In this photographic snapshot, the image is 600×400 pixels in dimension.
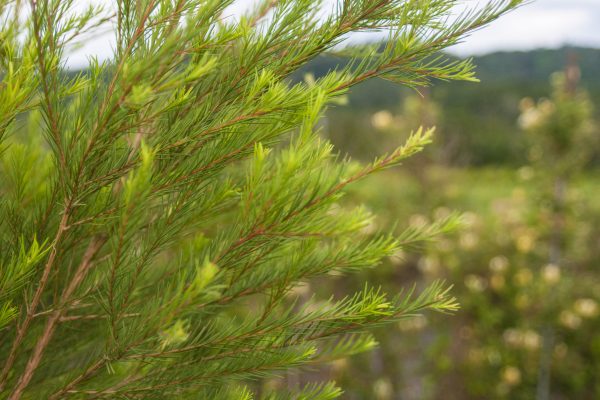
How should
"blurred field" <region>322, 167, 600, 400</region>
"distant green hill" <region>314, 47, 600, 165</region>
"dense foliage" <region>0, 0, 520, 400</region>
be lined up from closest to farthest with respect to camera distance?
"dense foliage" <region>0, 0, 520, 400</region>
"blurred field" <region>322, 167, 600, 400</region>
"distant green hill" <region>314, 47, 600, 165</region>

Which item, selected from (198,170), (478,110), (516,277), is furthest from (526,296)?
(478,110)

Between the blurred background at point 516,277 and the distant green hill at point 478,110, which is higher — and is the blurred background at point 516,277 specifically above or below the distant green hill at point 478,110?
above

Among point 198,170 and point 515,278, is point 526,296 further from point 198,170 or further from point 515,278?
point 198,170

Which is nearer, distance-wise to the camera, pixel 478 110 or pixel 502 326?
pixel 502 326

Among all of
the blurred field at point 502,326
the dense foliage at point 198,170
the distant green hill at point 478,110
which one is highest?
the dense foliage at point 198,170

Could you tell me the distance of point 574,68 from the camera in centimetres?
511

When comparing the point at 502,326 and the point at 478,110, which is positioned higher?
the point at 502,326

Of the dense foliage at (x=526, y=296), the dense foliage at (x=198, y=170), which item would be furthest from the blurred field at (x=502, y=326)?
the dense foliage at (x=198, y=170)

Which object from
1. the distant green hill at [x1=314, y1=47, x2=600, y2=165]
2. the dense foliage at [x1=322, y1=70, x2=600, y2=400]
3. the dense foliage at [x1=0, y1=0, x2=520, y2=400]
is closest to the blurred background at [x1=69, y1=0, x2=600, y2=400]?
the dense foliage at [x1=322, y1=70, x2=600, y2=400]

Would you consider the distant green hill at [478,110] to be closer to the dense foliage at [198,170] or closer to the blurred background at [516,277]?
the blurred background at [516,277]

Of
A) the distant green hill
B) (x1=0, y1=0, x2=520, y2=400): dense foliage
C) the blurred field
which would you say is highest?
(x1=0, y1=0, x2=520, y2=400): dense foliage

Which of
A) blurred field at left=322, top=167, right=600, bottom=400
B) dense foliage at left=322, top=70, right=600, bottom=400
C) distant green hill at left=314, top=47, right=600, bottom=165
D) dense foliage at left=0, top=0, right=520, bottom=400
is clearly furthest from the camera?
distant green hill at left=314, top=47, right=600, bottom=165

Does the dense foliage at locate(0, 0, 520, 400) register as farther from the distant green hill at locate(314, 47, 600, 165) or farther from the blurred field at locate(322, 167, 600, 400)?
the distant green hill at locate(314, 47, 600, 165)

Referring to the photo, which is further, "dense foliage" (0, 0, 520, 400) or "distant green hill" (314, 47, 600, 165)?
"distant green hill" (314, 47, 600, 165)
